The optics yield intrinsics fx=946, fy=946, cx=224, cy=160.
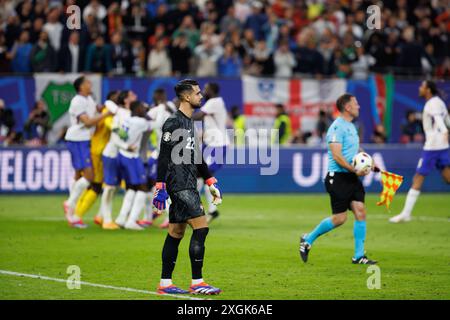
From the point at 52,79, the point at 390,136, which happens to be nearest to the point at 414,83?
the point at 390,136

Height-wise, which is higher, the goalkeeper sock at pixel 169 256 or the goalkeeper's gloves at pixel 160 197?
the goalkeeper's gloves at pixel 160 197

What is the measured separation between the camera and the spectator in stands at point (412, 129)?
27.6 metres

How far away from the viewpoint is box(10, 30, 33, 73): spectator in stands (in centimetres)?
2606

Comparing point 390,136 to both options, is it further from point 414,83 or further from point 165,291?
A: point 165,291

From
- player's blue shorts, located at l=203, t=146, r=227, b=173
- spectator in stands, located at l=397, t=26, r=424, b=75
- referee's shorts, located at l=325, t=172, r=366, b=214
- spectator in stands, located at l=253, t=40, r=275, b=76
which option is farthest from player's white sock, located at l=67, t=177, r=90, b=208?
spectator in stands, located at l=397, t=26, r=424, b=75

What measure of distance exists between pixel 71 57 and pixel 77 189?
8.53 m

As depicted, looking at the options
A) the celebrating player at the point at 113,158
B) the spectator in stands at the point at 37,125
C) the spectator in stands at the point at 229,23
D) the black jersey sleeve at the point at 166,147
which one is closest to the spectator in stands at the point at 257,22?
the spectator in stands at the point at 229,23

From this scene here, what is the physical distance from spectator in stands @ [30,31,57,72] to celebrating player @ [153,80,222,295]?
50.6 ft

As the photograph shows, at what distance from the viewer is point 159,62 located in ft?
88.5

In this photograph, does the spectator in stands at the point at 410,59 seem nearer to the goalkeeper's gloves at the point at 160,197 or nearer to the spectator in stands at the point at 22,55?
the spectator in stands at the point at 22,55

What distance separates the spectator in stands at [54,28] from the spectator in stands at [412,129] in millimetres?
10263

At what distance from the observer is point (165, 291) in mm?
10820

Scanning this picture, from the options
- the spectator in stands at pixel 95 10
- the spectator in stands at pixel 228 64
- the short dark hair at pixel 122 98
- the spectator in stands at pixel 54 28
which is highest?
the spectator in stands at pixel 95 10

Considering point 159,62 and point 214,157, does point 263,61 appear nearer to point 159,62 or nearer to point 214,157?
point 159,62
